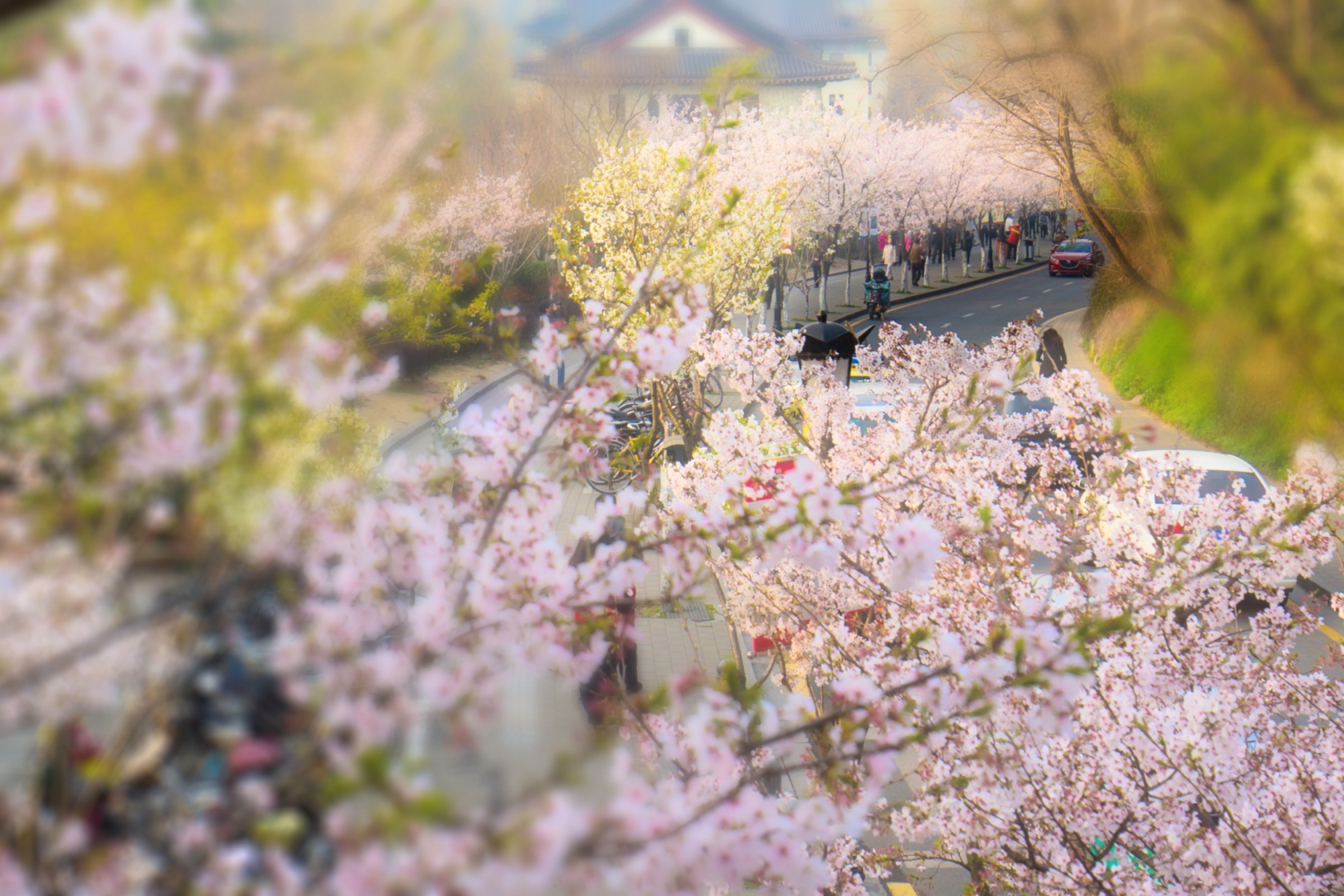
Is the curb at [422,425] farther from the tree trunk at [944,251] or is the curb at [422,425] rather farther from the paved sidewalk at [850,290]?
the tree trunk at [944,251]

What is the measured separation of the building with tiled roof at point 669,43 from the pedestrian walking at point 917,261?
16712mm

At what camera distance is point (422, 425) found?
3254 millimetres

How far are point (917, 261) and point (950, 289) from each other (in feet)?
5.96

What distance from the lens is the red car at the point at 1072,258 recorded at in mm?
38281

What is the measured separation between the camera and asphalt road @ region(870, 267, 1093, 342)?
2822 cm

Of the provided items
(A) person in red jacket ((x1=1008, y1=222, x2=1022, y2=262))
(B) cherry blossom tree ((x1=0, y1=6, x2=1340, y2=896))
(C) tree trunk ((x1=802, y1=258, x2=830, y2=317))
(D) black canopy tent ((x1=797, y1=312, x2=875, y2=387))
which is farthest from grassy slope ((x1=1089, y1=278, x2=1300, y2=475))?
(A) person in red jacket ((x1=1008, y1=222, x2=1022, y2=262))

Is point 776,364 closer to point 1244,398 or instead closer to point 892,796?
point 892,796

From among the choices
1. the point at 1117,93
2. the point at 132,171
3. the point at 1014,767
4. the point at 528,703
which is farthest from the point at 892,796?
the point at 132,171

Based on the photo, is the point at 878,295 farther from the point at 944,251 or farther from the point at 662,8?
the point at 662,8

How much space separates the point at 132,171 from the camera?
0.91 metres

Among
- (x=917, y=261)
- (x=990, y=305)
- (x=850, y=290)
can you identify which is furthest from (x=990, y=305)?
(x=850, y=290)

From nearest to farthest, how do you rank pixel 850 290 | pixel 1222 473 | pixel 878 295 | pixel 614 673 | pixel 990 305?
pixel 614 673
pixel 1222 473
pixel 878 295
pixel 990 305
pixel 850 290

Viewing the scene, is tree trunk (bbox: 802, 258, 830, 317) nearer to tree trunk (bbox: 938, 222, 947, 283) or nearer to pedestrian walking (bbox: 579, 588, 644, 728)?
tree trunk (bbox: 938, 222, 947, 283)

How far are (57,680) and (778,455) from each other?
7.00m
